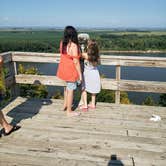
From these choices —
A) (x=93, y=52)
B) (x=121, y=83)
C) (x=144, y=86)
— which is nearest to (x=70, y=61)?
(x=93, y=52)

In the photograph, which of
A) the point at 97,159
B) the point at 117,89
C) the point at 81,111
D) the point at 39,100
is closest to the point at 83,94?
the point at 81,111

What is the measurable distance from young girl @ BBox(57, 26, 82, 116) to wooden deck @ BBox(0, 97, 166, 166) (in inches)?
17.6

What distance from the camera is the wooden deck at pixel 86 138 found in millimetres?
2545

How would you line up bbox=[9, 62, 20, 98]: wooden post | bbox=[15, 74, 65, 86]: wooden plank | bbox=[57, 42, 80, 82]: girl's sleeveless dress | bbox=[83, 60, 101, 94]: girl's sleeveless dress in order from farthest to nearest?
bbox=[9, 62, 20, 98]: wooden post, bbox=[15, 74, 65, 86]: wooden plank, bbox=[83, 60, 101, 94]: girl's sleeveless dress, bbox=[57, 42, 80, 82]: girl's sleeveless dress

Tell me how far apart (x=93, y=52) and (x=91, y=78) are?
484 mm

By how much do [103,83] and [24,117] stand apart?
1.48 metres

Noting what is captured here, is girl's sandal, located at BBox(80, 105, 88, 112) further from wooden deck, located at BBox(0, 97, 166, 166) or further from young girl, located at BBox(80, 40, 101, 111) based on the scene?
wooden deck, located at BBox(0, 97, 166, 166)

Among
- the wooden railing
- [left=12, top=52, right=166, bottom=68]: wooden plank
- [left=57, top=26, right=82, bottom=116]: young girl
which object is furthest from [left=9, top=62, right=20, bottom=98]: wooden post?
[left=57, top=26, right=82, bottom=116]: young girl

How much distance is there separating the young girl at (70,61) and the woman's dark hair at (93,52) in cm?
29

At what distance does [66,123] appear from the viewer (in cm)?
354

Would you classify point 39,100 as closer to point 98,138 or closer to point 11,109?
point 11,109

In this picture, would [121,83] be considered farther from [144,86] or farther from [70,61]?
[70,61]

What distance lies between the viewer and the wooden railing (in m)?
4.08

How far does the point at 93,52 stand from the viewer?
3811mm
